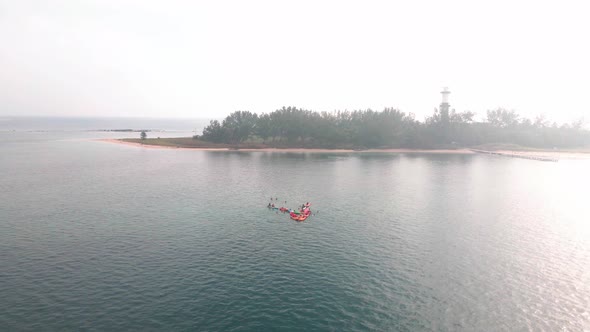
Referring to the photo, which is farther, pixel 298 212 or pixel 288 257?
pixel 298 212

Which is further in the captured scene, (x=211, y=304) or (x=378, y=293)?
(x=378, y=293)

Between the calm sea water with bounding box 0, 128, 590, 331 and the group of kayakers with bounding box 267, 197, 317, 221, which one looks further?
the group of kayakers with bounding box 267, 197, 317, 221

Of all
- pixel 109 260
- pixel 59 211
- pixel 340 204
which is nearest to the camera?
pixel 109 260

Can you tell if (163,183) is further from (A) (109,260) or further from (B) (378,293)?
(B) (378,293)

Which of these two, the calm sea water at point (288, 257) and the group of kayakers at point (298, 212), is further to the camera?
the group of kayakers at point (298, 212)

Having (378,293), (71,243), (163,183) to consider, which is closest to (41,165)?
(163,183)

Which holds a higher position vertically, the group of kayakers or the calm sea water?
the group of kayakers

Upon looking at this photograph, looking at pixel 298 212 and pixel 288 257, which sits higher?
pixel 298 212

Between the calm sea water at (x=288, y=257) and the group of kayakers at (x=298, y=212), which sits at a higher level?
the group of kayakers at (x=298, y=212)
